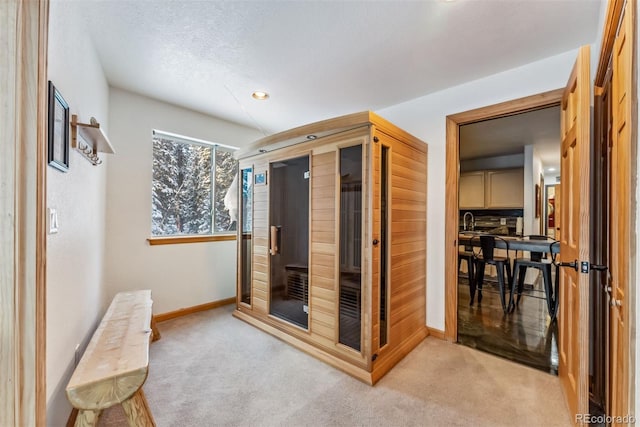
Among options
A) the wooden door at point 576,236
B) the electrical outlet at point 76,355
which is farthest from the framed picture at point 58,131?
the wooden door at point 576,236

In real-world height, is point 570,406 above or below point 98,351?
below

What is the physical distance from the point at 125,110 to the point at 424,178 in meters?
3.23

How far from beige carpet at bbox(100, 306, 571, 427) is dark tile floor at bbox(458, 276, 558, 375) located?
194 millimetres

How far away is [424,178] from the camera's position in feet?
9.30

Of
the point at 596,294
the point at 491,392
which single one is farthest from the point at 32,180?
the point at 596,294

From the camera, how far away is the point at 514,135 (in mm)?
4363

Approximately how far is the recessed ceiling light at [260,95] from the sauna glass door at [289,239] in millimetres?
778

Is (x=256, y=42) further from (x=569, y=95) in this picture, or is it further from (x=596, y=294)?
(x=596, y=294)

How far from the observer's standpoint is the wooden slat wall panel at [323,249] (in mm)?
2336

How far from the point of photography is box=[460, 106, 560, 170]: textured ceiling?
3658 mm

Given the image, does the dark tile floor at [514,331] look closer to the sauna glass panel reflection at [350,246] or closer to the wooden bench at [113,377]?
the sauna glass panel reflection at [350,246]

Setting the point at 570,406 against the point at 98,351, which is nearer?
the point at 98,351

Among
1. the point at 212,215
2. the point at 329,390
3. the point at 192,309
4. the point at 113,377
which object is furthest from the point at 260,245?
the point at 113,377

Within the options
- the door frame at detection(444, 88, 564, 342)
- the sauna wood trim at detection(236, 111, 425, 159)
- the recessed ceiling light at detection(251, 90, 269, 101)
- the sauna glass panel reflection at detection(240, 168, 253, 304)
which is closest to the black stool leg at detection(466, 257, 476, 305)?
the door frame at detection(444, 88, 564, 342)
